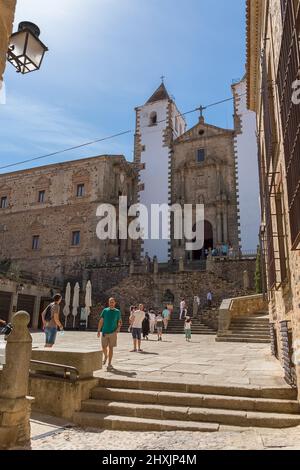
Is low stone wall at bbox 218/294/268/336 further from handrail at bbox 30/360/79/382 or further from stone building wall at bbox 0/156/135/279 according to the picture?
stone building wall at bbox 0/156/135/279

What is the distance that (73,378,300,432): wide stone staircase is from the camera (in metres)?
4.98

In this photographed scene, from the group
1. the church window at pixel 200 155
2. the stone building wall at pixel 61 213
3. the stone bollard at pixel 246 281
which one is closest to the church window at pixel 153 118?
the stone building wall at pixel 61 213

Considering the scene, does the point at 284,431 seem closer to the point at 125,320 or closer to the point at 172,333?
the point at 172,333

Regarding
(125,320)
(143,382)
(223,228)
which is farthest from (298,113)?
(223,228)

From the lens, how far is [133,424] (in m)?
5.07

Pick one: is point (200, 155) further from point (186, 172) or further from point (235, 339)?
point (235, 339)

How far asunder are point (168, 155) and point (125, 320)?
18550 millimetres

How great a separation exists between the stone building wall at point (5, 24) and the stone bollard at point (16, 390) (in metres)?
3.00

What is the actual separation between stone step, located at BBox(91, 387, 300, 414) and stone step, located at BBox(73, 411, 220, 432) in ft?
1.51

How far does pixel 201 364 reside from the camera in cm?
823

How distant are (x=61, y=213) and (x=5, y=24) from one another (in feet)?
103

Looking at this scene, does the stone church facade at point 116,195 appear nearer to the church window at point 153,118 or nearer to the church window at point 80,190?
the church window at point 80,190

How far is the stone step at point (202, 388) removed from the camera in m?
5.52

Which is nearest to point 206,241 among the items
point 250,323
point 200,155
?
point 200,155
